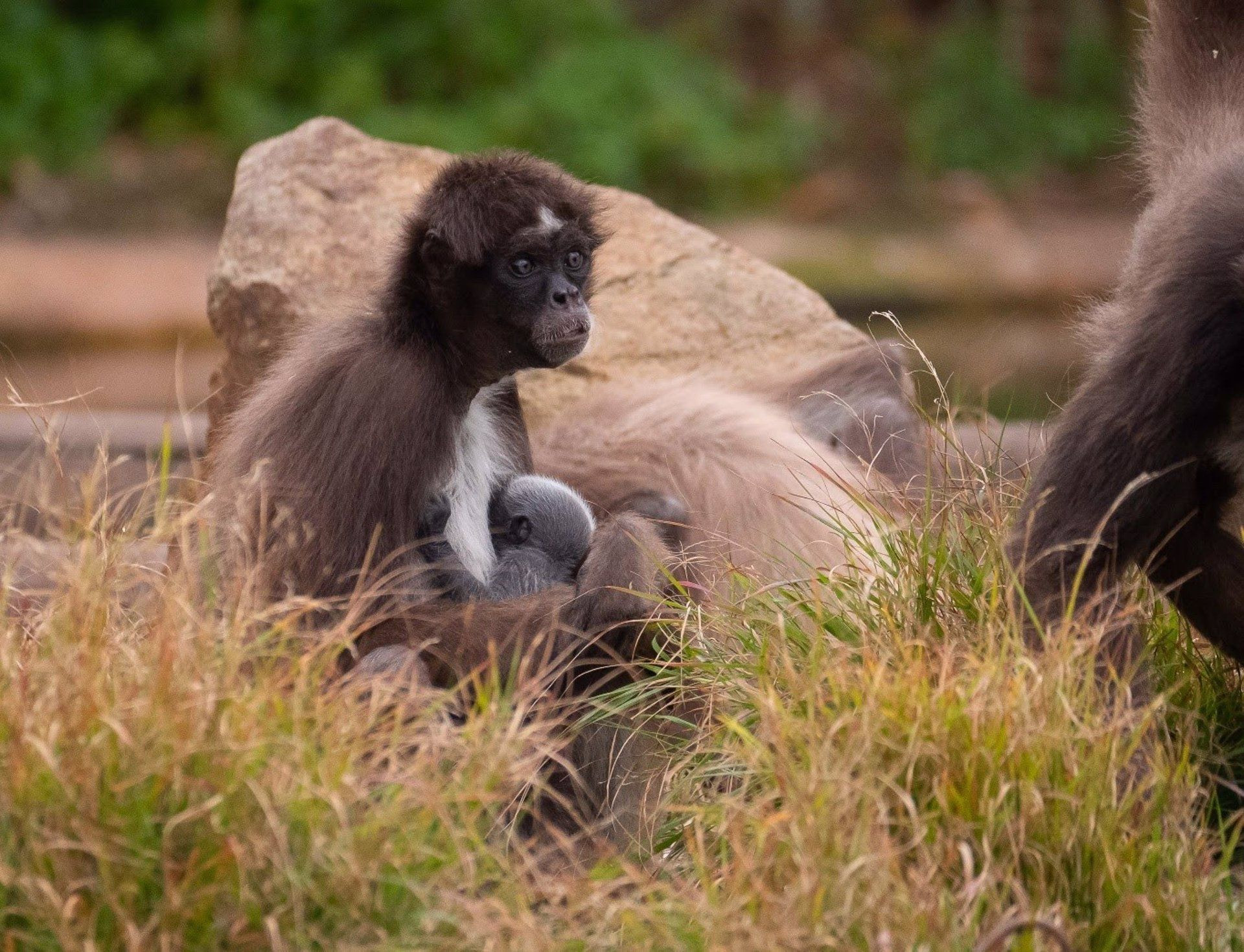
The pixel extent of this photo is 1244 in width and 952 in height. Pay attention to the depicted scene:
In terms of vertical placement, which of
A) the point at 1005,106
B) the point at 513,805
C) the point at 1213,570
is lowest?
the point at 1005,106

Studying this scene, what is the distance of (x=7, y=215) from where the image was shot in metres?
16.7

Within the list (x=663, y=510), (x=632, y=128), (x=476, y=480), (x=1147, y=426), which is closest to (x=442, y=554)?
(x=476, y=480)

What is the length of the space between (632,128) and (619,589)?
49.3ft

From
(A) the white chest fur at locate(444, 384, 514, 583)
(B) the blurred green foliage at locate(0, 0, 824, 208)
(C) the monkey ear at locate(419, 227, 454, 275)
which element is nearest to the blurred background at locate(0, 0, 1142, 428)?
(B) the blurred green foliage at locate(0, 0, 824, 208)

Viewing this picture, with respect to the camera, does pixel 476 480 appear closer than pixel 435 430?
No

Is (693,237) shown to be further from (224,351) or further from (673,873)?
(673,873)

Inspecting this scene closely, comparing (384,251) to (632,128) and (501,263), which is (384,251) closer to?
(501,263)

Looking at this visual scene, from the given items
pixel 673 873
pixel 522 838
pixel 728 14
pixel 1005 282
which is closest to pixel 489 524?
pixel 522 838

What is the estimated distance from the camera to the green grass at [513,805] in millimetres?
3191

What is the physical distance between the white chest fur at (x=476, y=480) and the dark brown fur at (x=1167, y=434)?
1.65m

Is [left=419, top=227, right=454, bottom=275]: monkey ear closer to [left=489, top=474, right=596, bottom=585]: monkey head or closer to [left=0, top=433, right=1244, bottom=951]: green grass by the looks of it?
[left=489, top=474, right=596, bottom=585]: monkey head

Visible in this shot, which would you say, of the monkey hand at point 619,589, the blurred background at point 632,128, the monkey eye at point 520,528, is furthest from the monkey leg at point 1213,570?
the blurred background at point 632,128

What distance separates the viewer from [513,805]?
4000 mm

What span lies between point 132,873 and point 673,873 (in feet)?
4.51
